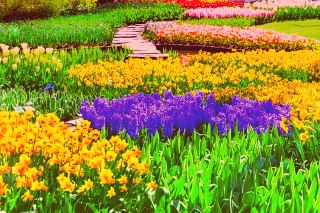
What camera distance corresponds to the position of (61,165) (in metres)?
3.63

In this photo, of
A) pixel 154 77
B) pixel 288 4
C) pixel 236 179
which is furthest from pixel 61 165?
pixel 288 4

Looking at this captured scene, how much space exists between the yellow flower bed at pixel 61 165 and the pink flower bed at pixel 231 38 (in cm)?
1109

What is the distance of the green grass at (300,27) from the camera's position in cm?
1894

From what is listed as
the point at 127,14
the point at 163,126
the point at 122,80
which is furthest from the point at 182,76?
the point at 127,14

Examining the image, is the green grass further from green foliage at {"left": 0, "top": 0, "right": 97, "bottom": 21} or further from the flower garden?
green foliage at {"left": 0, "top": 0, "right": 97, "bottom": 21}

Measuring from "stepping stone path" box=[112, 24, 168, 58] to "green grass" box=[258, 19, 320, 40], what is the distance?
16.7 feet

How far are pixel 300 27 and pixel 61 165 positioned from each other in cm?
1826

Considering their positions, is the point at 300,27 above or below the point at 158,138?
below

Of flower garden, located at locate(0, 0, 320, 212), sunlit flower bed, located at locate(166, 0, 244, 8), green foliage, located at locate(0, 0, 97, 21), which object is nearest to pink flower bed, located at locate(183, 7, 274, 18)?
sunlit flower bed, located at locate(166, 0, 244, 8)

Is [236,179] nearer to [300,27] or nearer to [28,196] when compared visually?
[28,196]

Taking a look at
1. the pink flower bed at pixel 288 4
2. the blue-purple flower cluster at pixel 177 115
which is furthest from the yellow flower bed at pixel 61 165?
the pink flower bed at pixel 288 4

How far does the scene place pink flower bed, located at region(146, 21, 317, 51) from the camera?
14.4 meters

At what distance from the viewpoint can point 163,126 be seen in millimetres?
5105

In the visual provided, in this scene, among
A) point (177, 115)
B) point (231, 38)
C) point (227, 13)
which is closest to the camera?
point (177, 115)
